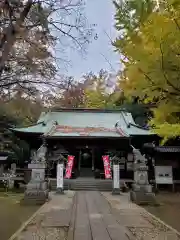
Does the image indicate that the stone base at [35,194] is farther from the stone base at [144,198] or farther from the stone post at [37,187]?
the stone base at [144,198]

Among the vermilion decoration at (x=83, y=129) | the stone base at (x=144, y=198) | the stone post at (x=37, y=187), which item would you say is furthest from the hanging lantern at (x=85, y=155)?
the stone base at (x=144, y=198)

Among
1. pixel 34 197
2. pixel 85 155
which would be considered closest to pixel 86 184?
pixel 85 155

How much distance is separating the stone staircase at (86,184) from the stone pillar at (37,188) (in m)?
6.89

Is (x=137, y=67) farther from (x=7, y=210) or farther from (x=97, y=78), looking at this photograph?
(x=97, y=78)

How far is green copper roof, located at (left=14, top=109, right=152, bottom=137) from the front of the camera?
26.5 meters

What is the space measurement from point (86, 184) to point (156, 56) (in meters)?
18.9

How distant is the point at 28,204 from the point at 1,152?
49.7 feet

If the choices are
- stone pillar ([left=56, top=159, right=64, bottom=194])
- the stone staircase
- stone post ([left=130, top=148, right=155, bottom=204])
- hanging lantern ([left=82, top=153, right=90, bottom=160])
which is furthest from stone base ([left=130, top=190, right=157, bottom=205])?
hanging lantern ([left=82, top=153, right=90, bottom=160])

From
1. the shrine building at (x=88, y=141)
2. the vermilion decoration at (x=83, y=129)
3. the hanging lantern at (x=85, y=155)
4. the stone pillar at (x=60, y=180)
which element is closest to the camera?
the stone pillar at (x=60, y=180)

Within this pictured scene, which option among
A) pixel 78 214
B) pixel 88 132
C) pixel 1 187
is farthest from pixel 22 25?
pixel 88 132

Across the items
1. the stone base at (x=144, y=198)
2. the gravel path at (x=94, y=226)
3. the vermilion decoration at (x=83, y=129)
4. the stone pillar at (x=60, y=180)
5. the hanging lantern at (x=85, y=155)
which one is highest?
the vermilion decoration at (x=83, y=129)

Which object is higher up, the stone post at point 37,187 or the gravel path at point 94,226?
the stone post at point 37,187

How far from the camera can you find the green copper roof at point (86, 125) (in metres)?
26.5

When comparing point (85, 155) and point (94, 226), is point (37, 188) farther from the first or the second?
point (85, 155)
